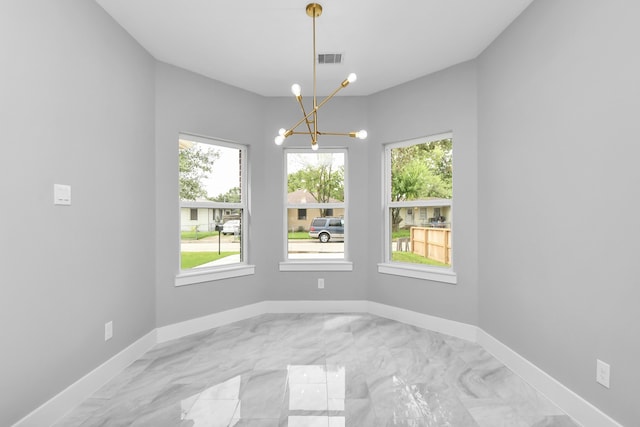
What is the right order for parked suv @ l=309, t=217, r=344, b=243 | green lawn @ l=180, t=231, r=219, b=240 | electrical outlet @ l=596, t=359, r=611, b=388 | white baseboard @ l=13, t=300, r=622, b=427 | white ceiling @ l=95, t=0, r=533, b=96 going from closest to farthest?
electrical outlet @ l=596, t=359, r=611, b=388 → white baseboard @ l=13, t=300, r=622, b=427 → white ceiling @ l=95, t=0, r=533, b=96 → green lawn @ l=180, t=231, r=219, b=240 → parked suv @ l=309, t=217, r=344, b=243

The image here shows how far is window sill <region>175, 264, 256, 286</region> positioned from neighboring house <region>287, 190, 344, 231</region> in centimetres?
74

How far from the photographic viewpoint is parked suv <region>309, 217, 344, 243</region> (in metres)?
4.18

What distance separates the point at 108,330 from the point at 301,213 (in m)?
2.37

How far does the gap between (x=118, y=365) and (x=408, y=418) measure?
2190mm

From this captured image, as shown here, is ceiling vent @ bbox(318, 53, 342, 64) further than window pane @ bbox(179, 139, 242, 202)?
No

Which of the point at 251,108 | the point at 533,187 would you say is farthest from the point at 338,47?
the point at 533,187

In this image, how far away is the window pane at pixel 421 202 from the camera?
3488mm

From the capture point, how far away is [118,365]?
2.56 metres

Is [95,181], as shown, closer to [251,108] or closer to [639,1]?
[251,108]

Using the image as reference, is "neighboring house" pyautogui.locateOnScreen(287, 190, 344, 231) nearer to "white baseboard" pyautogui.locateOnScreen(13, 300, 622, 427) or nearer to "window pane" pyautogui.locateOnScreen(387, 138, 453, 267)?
"window pane" pyautogui.locateOnScreen(387, 138, 453, 267)

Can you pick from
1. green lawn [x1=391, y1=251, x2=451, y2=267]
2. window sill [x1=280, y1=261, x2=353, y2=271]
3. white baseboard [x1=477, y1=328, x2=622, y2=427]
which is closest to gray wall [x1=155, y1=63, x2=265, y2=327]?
window sill [x1=280, y1=261, x2=353, y2=271]

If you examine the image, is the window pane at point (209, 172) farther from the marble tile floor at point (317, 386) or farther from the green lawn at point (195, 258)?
the marble tile floor at point (317, 386)

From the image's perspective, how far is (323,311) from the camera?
4.07 meters

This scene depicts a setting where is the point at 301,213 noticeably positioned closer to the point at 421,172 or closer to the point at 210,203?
the point at 210,203
